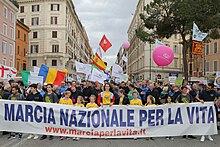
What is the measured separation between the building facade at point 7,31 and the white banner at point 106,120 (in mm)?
38918

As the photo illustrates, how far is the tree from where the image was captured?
22781 millimetres

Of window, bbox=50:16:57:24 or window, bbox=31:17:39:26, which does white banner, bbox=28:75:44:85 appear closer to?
window, bbox=50:16:57:24

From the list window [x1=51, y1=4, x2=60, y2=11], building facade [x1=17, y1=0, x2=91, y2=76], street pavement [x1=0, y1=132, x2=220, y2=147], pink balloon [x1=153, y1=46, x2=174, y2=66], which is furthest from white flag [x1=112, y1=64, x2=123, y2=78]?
window [x1=51, y1=4, x2=60, y2=11]

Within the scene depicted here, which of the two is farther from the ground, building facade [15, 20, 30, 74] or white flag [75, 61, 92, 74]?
building facade [15, 20, 30, 74]

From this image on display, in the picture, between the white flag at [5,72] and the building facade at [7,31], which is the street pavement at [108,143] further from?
the building facade at [7,31]

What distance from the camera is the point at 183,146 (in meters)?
7.64

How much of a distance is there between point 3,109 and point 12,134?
908 mm

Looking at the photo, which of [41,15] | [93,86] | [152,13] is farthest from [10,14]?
[93,86]

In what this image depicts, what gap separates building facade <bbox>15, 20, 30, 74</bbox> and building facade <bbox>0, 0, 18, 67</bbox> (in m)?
4.50

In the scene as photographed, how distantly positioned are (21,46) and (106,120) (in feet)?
170

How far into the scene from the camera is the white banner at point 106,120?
27.9ft

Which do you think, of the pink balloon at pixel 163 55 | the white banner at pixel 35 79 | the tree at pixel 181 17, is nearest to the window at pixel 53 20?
the tree at pixel 181 17

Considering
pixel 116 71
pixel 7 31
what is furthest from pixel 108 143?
pixel 7 31

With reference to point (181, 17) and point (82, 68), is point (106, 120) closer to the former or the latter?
point (82, 68)
